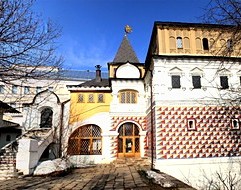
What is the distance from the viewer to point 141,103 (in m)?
17.7

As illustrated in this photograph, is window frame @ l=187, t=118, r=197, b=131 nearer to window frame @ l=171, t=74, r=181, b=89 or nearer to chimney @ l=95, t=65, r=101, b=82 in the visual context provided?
window frame @ l=171, t=74, r=181, b=89

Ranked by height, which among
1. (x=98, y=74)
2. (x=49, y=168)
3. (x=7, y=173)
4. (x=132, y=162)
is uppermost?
(x=98, y=74)

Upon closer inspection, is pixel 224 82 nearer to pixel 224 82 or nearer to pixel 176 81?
pixel 224 82

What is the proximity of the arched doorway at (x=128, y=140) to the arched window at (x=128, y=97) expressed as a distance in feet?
6.01

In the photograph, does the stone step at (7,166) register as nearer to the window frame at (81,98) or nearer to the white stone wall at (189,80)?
the window frame at (81,98)

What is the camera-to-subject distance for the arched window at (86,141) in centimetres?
1688

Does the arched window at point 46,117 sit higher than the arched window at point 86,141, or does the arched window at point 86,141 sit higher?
the arched window at point 46,117

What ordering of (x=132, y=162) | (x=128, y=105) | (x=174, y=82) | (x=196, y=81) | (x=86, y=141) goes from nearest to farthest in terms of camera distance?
(x=174, y=82) → (x=196, y=81) → (x=132, y=162) → (x=86, y=141) → (x=128, y=105)

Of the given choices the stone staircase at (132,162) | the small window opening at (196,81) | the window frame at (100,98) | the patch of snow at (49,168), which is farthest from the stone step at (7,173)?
the small window opening at (196,81)

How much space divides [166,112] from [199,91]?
8.90 feet

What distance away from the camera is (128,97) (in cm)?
1786

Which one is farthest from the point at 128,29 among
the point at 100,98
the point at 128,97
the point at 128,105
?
the point at 128,105

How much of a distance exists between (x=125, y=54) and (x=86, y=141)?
31.2 feet

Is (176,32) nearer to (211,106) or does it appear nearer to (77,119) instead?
(211,106)
